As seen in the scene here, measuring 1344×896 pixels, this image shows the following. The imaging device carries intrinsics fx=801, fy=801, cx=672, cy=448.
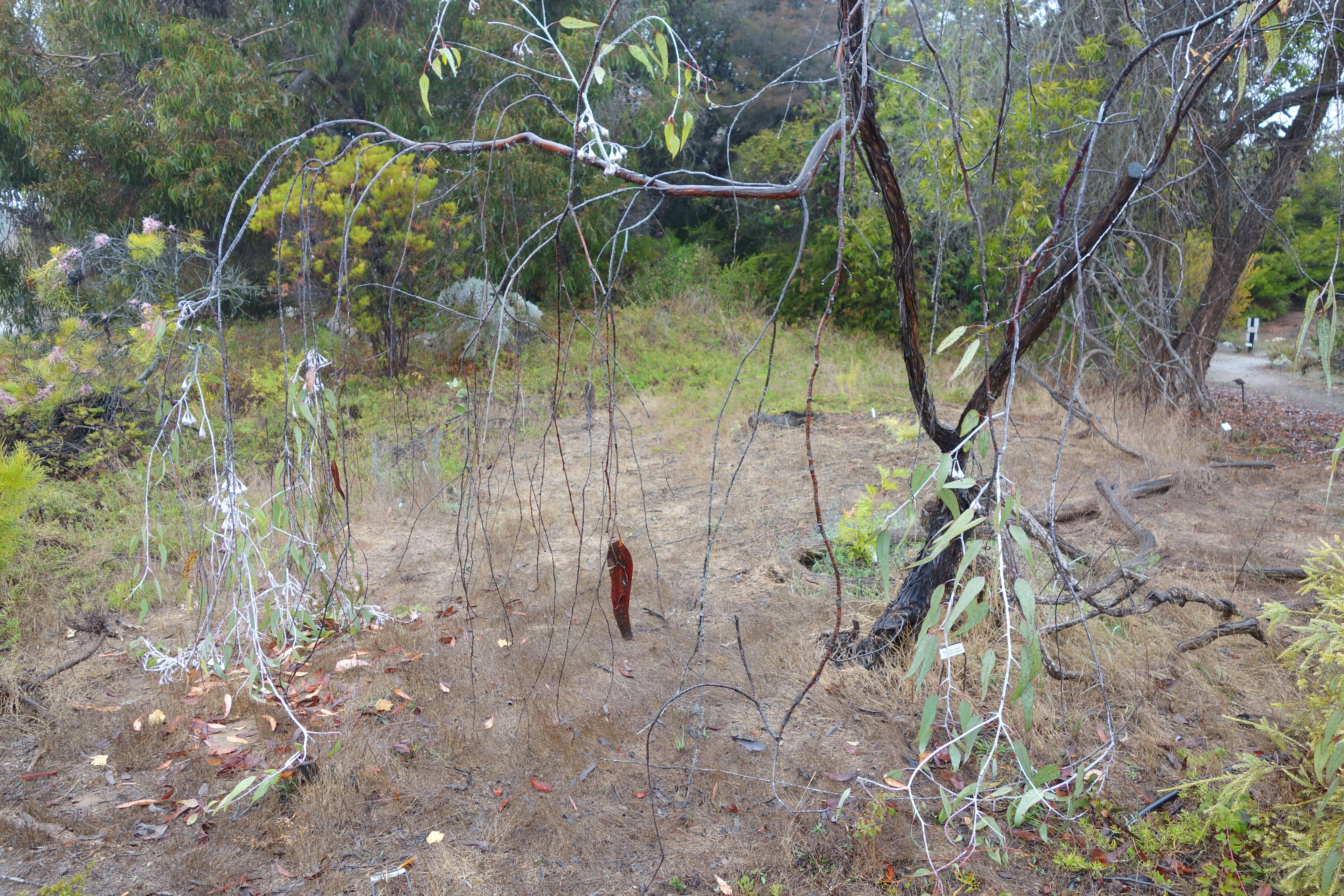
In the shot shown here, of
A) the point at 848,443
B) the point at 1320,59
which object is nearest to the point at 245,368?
the point at 848,443

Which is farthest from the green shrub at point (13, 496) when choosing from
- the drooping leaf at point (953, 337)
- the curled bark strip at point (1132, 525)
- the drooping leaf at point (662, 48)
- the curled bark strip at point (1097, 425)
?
the curled bark strip at point (1132, 525)

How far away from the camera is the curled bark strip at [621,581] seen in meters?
1.96

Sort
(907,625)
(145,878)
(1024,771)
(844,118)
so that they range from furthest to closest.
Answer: (907,625) → (145,878) → (844,118) → (1024,771)

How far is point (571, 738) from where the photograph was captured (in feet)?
8.30

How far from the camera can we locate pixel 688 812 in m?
2.22

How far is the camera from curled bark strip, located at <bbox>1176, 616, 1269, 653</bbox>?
262cm

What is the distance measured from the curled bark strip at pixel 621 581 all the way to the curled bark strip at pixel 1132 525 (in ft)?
8.47

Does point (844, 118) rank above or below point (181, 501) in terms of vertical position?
above

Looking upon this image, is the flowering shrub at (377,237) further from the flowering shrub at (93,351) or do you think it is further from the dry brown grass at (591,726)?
the dry brown grass at (591,726)

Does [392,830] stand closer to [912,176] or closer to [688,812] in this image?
[688,812]

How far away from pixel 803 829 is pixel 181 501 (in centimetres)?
194

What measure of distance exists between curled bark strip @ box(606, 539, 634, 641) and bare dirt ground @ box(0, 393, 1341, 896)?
77mm

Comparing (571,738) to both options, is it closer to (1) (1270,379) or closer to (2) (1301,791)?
(2) (1301,791)

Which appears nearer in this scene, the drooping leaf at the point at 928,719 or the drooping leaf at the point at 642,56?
the drooping leaf at the point at 928,719
